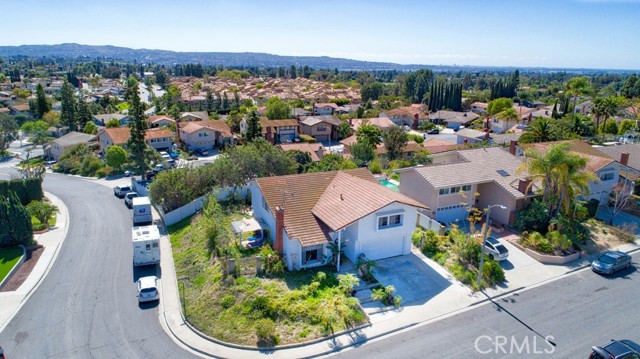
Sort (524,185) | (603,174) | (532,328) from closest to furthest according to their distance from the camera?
(532,328) < (524,185) < (603,174)

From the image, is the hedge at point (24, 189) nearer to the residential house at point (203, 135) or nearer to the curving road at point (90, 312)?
the curving road at point (90, 312)

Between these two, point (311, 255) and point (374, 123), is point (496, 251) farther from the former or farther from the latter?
point (374, 123)

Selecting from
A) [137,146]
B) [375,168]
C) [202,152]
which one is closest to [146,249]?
[137,146]

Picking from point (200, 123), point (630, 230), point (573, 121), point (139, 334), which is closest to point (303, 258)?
point (139, 334)

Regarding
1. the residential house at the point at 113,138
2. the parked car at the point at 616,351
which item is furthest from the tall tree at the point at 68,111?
the parked car at the point at 616,351

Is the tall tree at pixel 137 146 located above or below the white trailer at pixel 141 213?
above

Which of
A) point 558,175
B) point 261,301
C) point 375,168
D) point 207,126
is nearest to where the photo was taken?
point 261,301

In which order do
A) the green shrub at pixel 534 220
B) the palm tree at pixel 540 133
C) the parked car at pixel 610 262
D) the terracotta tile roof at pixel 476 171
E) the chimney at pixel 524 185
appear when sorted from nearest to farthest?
the parked car at pixel 610 262
the green shrub at pixel 534 220
the chimney at pixel 524 185
the terracotta tile roof at pixel 476 171
the palm tree at pixel 540 133

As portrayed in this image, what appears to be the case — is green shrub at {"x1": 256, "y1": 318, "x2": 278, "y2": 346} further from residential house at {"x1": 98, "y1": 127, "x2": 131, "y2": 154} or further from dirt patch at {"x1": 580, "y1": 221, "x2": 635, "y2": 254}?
residential house at {"x1": 98, "y1": 127, "x2": 131, "y2": 154}
